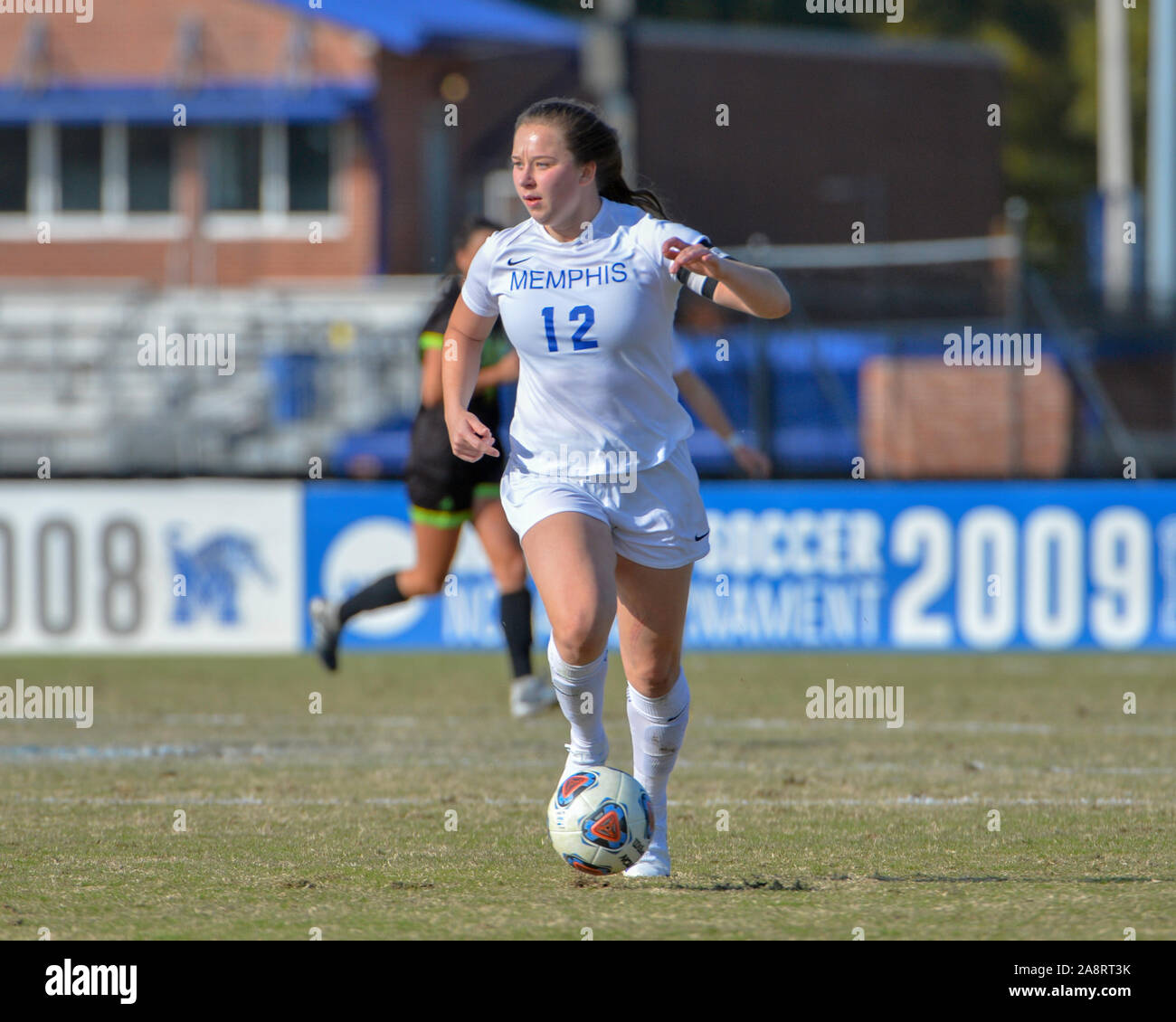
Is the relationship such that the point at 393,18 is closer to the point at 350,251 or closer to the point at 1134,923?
the point at 350,251

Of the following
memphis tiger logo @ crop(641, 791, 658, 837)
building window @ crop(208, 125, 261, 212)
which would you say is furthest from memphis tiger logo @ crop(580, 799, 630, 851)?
building window @ crop(208, 125, 261, 212)

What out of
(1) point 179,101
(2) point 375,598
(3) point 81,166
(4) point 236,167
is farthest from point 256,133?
(2) point 375,598

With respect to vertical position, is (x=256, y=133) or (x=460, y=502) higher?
(x=256, y=133)

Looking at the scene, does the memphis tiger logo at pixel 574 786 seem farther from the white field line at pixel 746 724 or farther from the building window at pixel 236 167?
the building window at pixel 236 167

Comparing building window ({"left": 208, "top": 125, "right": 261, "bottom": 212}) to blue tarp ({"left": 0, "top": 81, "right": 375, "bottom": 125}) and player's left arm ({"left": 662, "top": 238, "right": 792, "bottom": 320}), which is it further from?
player's left arm ({"left": 662, "top": 238, "right": 792, "bottom": 320})

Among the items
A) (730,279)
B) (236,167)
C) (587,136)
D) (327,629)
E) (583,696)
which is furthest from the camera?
(236,167)

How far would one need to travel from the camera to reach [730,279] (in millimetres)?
5508

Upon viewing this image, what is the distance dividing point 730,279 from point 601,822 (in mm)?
1567

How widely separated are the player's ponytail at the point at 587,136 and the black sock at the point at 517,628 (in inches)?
168

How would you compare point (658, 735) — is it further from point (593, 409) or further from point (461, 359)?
point (461, 359)

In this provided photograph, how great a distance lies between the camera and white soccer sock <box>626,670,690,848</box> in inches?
239

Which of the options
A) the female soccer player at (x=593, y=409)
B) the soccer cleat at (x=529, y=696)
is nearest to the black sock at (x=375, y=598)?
the soccer cleat at (x=529, y=696)

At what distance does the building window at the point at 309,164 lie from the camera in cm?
3072

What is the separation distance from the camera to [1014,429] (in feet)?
52.7
